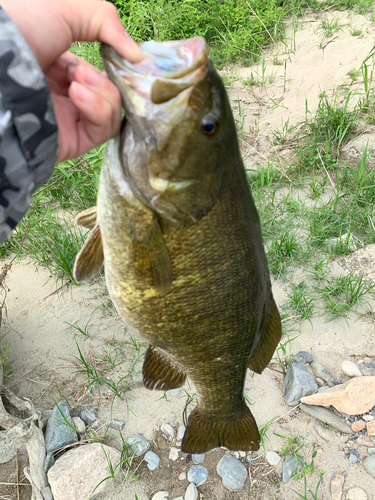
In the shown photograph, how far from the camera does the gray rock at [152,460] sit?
98.7 inches

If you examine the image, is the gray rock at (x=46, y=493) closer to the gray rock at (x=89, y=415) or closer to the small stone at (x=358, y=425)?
the gray rock at (x=89, y=415)

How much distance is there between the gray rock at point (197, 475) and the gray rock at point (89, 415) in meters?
0.73

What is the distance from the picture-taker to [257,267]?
1518mm

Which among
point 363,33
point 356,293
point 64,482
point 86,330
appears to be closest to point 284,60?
point 363,33

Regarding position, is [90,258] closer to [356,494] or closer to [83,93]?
[83,93]

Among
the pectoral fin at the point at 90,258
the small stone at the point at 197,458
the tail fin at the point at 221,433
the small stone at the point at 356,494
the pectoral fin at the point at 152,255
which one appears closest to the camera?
the pectoral fin at the point at 152,255

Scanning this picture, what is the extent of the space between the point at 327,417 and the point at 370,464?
339mm

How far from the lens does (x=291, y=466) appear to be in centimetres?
245

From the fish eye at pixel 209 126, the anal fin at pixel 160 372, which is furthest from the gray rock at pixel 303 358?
the fish eye at pixel 209 126

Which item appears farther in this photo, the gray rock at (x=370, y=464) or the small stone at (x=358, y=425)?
the small stone at (x=358, y=425)

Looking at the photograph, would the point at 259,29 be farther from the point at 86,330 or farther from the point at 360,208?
the point at 86,330

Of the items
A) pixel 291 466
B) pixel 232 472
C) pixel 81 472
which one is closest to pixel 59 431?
pixel 81 472

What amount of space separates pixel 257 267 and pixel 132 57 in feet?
2.78

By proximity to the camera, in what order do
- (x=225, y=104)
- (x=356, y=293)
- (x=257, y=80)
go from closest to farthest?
(x=225, y=104)
(x=356, y=293)
(x=257, y=80)
